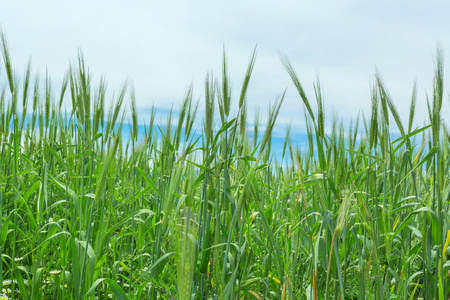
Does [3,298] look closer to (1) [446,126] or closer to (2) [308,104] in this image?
(2) [308,104]

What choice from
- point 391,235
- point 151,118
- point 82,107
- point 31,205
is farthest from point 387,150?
point 31,205

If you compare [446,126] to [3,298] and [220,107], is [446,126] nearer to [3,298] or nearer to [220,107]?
[220,107]

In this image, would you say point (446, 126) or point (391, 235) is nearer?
point (391, 235)

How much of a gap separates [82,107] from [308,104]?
2.58 ft

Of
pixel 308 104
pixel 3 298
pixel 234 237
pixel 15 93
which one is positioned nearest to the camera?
pixel 308 104

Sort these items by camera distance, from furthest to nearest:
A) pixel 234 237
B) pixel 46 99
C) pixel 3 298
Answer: pixel 46 99
pixel 3 298
pixel 234 237

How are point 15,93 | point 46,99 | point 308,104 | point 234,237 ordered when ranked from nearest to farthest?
point 308,104 < point 234,237 < point 15,93 < point 46,99

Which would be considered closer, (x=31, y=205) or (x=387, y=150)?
(x=387, y=150)

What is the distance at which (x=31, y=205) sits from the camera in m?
1.92

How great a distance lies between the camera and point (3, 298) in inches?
57.7

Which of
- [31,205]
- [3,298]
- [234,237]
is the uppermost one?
[234,237]

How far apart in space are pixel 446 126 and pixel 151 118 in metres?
1.40

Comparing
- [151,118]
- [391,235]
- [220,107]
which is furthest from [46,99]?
[391,235]

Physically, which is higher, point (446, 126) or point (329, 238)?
point (446, 126)
